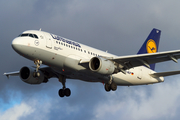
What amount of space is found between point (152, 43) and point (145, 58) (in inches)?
550

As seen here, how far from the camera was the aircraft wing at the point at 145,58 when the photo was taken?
33.2 m

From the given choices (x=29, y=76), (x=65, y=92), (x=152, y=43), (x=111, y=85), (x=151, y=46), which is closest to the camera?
(x=111, y=85)

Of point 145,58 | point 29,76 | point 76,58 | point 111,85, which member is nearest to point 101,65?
point 76,58

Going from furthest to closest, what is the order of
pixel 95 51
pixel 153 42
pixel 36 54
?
pixel 153 42, pixel 95 51, pixel 36 54

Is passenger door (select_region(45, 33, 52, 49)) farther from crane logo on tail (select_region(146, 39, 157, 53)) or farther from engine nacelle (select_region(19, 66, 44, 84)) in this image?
crane logo on tail (select_region(146, 39, 157, 53))

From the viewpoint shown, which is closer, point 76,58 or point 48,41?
point 48,41

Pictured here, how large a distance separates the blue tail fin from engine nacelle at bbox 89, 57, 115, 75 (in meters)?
12.6

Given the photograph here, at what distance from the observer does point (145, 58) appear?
3475 centimetres

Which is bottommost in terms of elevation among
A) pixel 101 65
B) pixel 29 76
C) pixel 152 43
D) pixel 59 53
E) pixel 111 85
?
pixel 111 85

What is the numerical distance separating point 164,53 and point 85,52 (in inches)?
348

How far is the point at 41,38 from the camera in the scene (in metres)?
33.1

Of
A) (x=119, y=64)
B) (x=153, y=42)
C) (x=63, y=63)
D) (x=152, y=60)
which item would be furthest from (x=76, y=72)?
(x=153, y=42)

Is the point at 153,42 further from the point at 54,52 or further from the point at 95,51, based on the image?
the point at 54,52

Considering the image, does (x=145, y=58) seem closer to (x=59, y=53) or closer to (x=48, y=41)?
(x=59, y=53)
